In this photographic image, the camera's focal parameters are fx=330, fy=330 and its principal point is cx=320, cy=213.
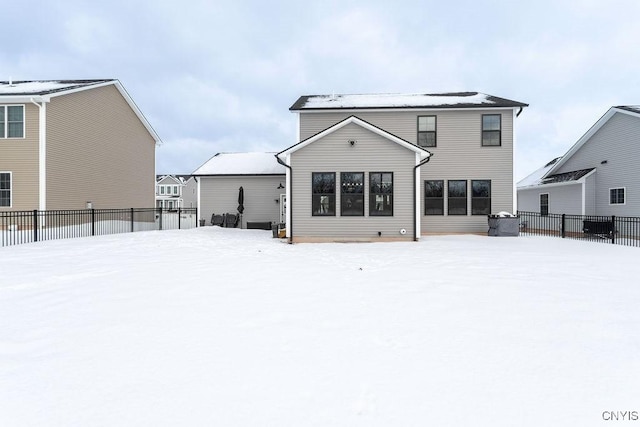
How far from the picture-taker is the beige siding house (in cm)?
1697

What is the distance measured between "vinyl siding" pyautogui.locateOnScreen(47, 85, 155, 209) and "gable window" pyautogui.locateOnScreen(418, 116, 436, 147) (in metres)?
19.6

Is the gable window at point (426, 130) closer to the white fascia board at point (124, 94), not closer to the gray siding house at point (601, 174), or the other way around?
the gray siding house at point (601, 174)

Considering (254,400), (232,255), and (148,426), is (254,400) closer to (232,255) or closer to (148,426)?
(148,426)

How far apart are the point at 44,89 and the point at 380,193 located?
19493 millimetres

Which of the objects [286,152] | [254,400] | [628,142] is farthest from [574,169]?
[254,400]

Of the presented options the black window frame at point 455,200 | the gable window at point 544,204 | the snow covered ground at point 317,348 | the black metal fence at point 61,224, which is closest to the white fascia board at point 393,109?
the black window frame at point 455,200

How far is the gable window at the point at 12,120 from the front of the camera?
17203mm

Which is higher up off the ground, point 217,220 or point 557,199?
point 557,199

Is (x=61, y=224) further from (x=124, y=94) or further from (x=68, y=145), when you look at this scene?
(x=124, y=94)

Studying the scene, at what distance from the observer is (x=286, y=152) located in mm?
14898

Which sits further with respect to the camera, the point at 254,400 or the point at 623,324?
the point at 623,324

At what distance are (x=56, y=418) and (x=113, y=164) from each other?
23.2 metres

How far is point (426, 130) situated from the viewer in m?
18.3

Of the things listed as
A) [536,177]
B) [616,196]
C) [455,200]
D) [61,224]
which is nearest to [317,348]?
[455,200]
